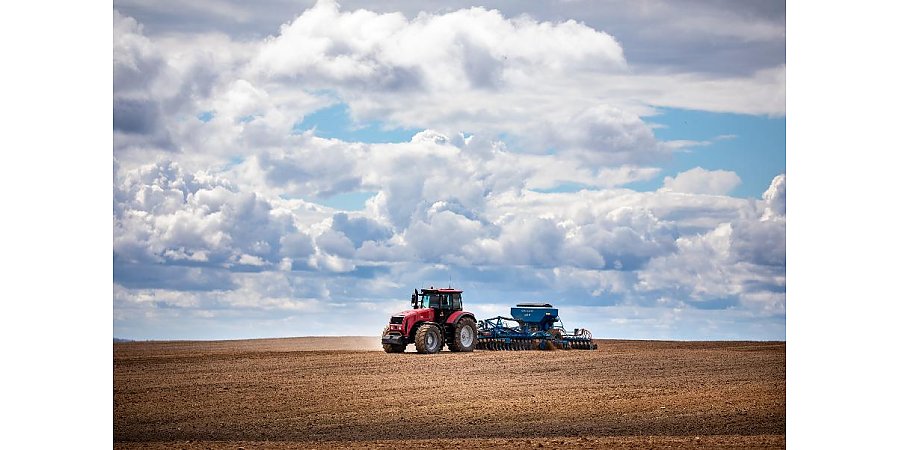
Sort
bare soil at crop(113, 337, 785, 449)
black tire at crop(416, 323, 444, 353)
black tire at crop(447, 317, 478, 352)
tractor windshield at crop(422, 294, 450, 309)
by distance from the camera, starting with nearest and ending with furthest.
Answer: bare soil at crop(113, 337, 785, 449) → black tire at crop(416, 323, 444, 353) → black tire at crop(447, 317, 478, 352) → tractor windshield at crop(422, 294, 450, 309)

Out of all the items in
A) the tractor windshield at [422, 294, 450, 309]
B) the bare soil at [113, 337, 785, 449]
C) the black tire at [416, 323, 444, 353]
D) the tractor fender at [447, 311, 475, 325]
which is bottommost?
the bare soil at [113, 337, 785, 449]

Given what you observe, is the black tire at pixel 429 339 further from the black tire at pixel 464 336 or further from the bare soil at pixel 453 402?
the bare soil at pixel 453 402

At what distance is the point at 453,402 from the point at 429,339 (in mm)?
8333

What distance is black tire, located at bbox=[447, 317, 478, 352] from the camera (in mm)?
26062

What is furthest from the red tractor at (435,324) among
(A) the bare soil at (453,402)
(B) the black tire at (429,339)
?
(A) the bare soil at (453,402)

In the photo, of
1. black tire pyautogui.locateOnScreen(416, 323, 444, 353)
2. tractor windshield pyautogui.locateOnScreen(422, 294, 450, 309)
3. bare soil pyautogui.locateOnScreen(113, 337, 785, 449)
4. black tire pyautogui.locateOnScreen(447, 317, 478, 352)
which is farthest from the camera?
tractor windshield pyautogui.locateOnScreen(422, 294, 450, 309)

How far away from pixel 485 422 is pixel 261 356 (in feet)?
41.4

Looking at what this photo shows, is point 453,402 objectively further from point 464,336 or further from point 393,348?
point 393,348

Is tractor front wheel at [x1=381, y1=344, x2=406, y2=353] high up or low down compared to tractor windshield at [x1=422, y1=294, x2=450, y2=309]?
down

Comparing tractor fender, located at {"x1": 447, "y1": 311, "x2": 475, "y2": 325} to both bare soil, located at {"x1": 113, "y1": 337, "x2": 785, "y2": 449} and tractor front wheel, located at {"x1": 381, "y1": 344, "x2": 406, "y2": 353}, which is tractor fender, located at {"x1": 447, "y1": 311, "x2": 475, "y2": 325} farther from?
bare soil, located at {"x1": 113, "y1": 337, "x2": 785, "y2": 449}

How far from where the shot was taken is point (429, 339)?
2552cm

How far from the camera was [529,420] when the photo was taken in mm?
15500

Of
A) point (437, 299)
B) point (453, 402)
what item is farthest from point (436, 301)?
point (453, 402)

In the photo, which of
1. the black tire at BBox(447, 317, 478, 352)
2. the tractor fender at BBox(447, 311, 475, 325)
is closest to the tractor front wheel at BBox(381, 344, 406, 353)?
the black tire at BBox(447, 317, 478, 352)
